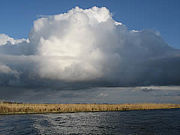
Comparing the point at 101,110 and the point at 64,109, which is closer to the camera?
the point at 64,109

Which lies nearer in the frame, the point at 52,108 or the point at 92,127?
the point at 92,127

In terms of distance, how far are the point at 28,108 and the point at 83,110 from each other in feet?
91.5

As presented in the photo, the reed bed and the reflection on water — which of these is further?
the reed bed

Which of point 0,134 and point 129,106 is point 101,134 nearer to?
point 0,134

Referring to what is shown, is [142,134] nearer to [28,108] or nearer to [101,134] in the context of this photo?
[101,134]

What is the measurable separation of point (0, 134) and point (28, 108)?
54.3 metres

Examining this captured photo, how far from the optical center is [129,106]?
12888 cm

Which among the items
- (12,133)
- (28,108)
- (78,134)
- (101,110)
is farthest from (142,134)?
(101,110)

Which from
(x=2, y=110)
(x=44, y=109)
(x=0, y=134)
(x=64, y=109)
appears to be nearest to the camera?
(x=0, y=134)

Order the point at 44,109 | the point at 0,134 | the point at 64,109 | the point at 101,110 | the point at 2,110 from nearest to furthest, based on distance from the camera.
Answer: the point at 0,134, the point at 2,110, the point at 44,109, the point at 64,109, the point at 101,110

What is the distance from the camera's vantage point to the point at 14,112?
92312 mm

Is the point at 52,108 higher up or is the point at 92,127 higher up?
the point at 52,108

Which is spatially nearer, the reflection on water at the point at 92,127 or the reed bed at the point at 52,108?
the reflection on water at the point at 92,127

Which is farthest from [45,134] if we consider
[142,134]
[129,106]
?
[129,106]
